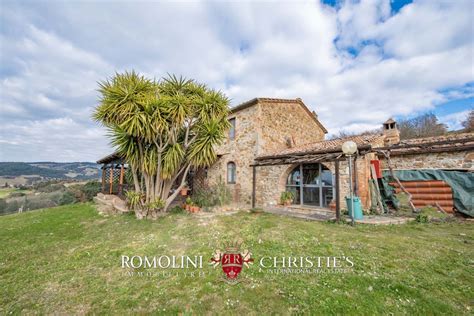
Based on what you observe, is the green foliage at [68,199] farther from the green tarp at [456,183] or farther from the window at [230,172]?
the green tarp at [456,183]

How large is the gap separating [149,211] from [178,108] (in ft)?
13.9

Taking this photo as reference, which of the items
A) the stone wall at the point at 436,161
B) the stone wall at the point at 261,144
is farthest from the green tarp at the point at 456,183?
the stone wall at the point at 261,144

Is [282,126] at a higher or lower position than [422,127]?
lower

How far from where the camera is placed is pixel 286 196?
10156 millimetres

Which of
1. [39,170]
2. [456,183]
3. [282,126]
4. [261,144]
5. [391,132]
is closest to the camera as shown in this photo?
[456,183]

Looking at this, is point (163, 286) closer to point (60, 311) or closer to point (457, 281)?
point (60, 311)

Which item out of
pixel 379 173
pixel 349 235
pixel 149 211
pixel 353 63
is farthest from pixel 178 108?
pixel 353 63

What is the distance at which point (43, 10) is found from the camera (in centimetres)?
632

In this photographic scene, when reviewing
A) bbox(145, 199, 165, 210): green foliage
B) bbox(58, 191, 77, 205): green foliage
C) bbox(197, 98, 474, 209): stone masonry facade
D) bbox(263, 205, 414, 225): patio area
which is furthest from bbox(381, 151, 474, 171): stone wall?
bbox(58, 191, 77, 205): green foliage

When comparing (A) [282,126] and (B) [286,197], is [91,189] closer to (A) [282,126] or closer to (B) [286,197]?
(B) [286,197]

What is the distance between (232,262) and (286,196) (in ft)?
22.7

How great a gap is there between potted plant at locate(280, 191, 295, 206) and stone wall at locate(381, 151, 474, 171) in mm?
5079

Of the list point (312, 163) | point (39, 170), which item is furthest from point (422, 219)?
point (39, 170)

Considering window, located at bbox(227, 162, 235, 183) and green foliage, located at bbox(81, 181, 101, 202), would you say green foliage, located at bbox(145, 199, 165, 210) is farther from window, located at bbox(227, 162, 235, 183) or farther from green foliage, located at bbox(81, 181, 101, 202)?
green foliage, located at bbox(81, 181, 101, 202)
